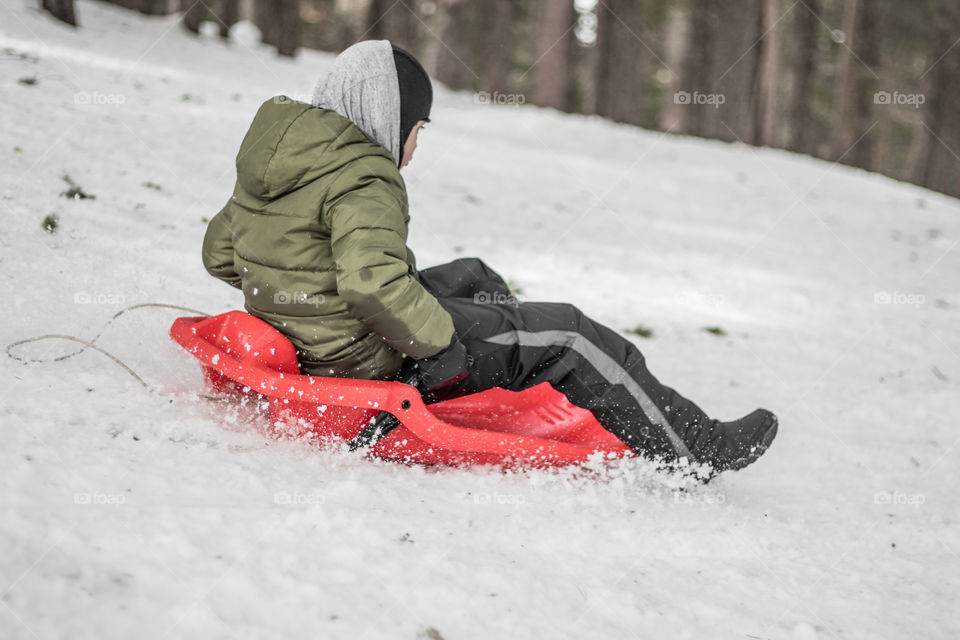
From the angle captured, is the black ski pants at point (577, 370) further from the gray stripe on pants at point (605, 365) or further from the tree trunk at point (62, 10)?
the tree trunk at point (62, 10)

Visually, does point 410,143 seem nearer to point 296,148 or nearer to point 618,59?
point 296,148

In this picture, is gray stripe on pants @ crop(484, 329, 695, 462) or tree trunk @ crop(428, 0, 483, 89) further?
tree trunk @ crop(428, 0, 483, 89)

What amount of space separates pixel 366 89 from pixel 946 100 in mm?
10127

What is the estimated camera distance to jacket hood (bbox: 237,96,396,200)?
6.81 ft

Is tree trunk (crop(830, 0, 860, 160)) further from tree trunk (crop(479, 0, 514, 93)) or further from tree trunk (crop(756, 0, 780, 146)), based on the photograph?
tree trunk (crop(479, 0, 514, 93))

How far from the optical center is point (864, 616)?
1.89m

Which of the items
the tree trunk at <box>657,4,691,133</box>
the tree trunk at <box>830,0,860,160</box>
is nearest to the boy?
the tree trunk at <box>657,4,691,133</box>

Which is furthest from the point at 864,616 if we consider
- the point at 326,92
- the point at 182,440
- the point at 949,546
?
the point at 326,92

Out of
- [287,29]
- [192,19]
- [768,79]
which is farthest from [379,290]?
[768,79]

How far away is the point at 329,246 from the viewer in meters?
2.12

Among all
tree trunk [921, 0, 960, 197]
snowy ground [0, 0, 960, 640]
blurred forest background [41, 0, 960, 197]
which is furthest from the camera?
blurred forest background [41, 0, 960, 197]

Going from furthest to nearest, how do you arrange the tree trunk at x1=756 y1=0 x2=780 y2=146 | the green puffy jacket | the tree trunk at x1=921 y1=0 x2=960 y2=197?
the tree trunk at x1=756 y1=0 x2=780 y2=146 < the tree trunk at x1=921 y1=0 x2=960 y2=197 < the green puffy jacket

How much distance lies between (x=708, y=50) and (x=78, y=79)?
44.9 ft

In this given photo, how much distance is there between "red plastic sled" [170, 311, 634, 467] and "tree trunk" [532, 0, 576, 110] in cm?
907
